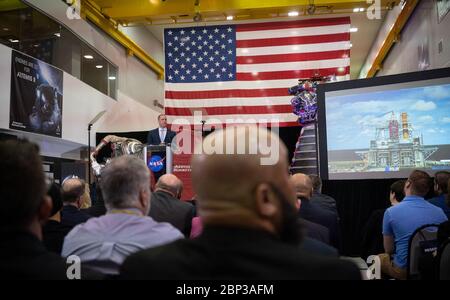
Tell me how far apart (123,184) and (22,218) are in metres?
0.65

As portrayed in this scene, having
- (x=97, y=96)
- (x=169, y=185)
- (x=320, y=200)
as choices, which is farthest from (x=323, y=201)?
(x=97, y=96)

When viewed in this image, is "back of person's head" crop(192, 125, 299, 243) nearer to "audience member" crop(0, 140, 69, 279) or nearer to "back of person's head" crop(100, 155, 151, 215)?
"audience member" crop(0, 140, 69, 279)

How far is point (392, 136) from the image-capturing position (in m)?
4.88

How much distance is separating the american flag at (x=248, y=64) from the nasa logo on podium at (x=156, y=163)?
2.16 m

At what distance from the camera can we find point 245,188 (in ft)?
2.80

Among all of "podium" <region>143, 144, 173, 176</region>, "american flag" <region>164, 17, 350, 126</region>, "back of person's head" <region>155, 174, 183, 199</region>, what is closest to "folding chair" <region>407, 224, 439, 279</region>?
"back of person's head" <region>155, 174, 183, 199</region>

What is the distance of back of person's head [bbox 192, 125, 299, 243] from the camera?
85 centimetres

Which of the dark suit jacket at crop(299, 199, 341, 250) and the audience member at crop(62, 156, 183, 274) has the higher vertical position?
the audience member at crop(62, 156, 183, 274)

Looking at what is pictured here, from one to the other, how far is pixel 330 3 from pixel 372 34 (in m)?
4.39

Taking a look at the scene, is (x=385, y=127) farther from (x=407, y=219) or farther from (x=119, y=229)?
(x=119, y=229)

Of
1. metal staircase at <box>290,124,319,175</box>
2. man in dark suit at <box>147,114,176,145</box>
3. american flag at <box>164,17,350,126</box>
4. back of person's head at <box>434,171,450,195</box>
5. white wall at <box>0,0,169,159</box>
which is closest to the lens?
back of person's head at <box>434,171,450,195</box>

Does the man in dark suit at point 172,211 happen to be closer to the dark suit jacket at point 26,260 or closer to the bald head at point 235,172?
the dark suit jacket at point 26,260
